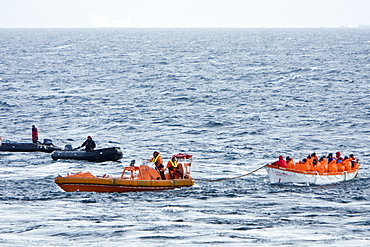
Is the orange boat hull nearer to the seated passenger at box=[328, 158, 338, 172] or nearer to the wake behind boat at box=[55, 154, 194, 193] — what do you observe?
the wake behind boat at box=[55, 154, 194, 193]

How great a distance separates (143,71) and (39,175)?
6615cm

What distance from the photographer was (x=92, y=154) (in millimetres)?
37625

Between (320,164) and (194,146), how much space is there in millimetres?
11829

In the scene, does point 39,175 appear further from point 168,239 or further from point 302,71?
point 302,71

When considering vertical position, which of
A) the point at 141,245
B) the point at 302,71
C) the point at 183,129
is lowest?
the point at 141,245

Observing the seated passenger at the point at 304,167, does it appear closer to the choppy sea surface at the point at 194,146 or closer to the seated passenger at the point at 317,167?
the seated passenger at the point at 317,167

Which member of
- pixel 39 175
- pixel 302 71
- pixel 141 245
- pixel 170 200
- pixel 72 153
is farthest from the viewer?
pixel 302 71

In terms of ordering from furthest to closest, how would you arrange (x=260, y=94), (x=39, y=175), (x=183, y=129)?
1. (x=260, y=94)
2. (x=183, y=129)
3. (x=39, y=175)

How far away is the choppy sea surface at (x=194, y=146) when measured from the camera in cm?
2359

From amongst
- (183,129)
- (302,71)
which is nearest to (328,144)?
(183,129)

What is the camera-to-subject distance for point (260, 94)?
68.6 m

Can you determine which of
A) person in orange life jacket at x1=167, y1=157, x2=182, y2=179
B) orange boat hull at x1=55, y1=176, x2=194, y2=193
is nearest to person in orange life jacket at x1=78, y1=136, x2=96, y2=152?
orange boat hull at x1=55, y1=176, x2=194, y2=193

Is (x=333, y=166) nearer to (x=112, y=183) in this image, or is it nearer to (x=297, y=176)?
(x=297, y=176)

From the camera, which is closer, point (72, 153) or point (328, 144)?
point (72, 153)
